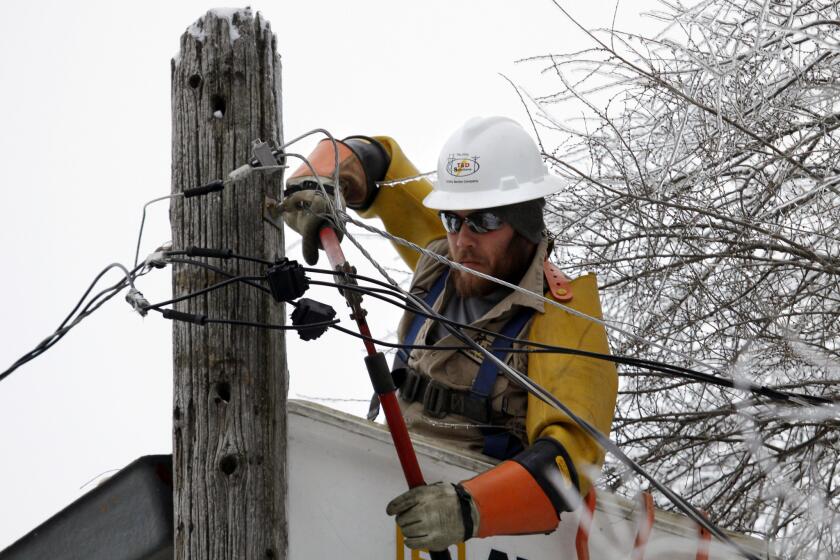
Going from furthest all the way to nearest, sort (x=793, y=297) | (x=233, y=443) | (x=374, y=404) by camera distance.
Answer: (x=793, y=297) < (x=374, y=404) < (x=233, y=443)

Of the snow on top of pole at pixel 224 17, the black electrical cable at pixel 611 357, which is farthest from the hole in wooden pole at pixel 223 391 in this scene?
the snow on top of pole at pixel 224 17

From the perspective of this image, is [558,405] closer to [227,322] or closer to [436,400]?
[436,400]

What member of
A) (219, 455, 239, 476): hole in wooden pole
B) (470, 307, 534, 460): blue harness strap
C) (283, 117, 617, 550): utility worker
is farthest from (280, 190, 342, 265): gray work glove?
(219, 455, 239, 476): hole in wooden pole

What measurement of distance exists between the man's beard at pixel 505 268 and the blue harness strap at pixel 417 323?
15cm

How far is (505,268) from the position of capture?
14.9ft

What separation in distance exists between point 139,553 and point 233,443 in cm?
54

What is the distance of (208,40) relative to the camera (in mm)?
3822

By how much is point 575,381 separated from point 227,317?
4.09 ft

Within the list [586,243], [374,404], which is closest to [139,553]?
[374,404]

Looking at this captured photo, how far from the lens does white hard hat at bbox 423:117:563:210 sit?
4.51m

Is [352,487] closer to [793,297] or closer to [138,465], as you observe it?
[138,465]

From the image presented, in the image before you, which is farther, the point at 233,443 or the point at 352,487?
the point at 352,487

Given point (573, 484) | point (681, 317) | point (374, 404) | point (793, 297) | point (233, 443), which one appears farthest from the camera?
point (681, 317)

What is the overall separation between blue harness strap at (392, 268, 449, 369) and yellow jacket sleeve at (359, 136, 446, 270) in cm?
33
